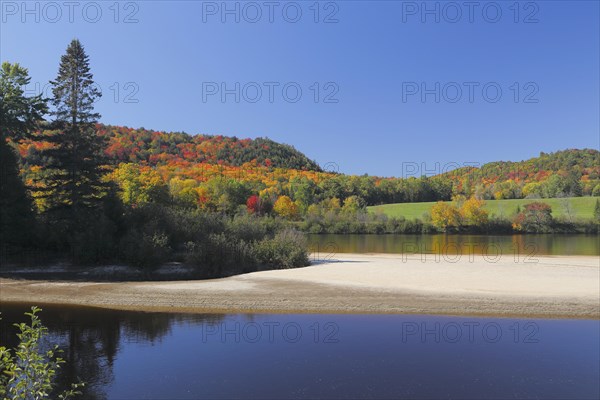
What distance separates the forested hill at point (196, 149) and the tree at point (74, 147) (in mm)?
53572

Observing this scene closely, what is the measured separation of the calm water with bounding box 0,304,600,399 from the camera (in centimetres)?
1013

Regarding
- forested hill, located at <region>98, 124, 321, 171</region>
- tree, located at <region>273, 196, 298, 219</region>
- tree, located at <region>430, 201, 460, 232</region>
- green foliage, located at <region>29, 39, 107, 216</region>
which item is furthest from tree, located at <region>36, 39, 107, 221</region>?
tree, located at <region>430, 201, 460, 232</region>

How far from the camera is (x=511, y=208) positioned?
100500 millimetres

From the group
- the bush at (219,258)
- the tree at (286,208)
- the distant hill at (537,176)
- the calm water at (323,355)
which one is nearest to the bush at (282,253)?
the bush at (219,258)

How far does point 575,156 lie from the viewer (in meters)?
134

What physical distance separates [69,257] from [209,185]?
59.7m

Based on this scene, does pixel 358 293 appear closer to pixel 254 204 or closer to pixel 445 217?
pixel 254 204

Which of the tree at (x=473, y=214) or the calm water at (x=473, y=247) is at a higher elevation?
the tree at (x=473, y=214)

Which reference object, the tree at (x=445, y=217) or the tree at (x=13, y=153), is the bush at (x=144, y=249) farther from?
the tree at (x=445, y=217)

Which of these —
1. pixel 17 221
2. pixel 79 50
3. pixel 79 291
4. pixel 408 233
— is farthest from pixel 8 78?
pixel 408 233

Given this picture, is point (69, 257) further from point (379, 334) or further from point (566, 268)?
point (566, 268)

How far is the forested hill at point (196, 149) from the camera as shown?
102062 millimetres

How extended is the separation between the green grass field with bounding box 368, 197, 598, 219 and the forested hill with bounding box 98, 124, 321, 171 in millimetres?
43338

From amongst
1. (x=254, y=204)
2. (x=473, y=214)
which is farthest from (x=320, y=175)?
(x=473, y=214)
